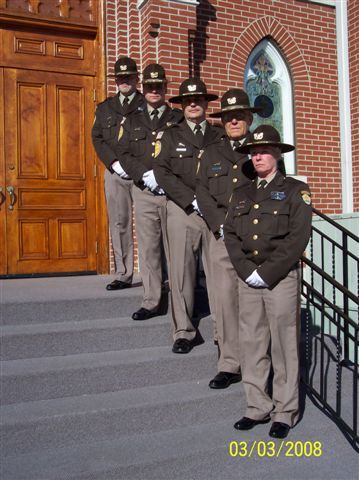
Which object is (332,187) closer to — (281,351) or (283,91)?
(283,91)

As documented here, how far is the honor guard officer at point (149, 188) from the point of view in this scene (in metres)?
4.83

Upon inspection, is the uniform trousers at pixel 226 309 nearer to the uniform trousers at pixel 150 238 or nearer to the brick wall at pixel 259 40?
the uniform trousers at pixel 150 238

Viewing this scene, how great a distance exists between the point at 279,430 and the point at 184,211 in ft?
5.95

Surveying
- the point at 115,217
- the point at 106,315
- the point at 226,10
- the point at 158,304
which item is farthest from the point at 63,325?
the point at 226,10

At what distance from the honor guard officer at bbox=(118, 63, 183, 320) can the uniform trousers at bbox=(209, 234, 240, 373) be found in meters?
0.72

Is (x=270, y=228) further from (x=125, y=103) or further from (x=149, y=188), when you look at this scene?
(x=125, y=103)

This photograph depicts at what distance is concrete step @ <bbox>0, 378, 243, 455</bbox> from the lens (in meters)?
3.44

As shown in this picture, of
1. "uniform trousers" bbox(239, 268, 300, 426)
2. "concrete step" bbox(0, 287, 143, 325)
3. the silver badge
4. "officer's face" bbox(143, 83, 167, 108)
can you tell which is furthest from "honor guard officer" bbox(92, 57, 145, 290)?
"uniform trousers" bbox(239, 268, 300, 426)

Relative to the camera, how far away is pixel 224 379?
13.6ft

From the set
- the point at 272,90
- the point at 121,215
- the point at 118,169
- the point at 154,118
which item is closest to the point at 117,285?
the point at 121,215

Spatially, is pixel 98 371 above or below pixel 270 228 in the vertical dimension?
below

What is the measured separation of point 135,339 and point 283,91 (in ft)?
16.8

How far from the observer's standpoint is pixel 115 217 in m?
5.41

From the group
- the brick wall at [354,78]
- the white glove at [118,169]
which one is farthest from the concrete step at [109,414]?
the brick wall at [354,78]
